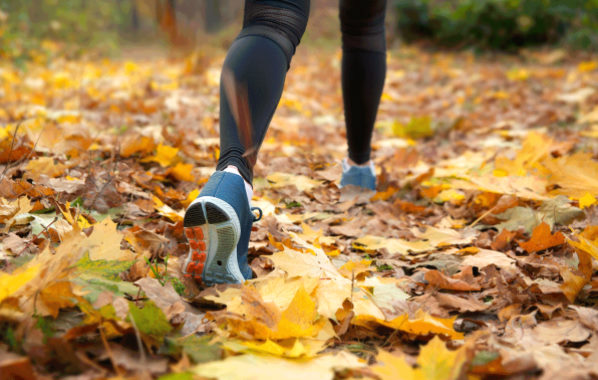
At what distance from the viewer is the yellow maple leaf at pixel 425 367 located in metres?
0.75

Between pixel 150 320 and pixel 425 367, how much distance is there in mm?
466

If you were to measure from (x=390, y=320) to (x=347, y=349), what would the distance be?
0.47 feet

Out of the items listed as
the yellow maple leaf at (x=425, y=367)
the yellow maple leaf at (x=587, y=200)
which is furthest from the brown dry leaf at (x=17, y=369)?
the yellow maple leaf at (x=587, y=200)

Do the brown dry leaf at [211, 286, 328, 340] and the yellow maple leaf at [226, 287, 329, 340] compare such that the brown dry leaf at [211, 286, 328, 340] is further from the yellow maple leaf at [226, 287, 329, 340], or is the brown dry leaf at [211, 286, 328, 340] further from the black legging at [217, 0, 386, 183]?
the black legging at [217, 0, 386, 183]

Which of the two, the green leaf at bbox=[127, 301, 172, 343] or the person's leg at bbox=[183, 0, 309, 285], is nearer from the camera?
the green leaf at bbox=[127, 301, 172, 343]

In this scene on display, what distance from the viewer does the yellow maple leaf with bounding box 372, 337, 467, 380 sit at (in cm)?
75

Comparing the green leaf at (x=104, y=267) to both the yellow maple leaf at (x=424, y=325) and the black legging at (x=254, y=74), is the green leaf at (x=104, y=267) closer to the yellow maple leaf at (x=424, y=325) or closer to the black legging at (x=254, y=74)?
the black legging at (x=254, y=74)

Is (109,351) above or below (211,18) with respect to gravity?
below

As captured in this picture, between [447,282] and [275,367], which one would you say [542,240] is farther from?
[275,367]

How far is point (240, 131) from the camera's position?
45.1 inches

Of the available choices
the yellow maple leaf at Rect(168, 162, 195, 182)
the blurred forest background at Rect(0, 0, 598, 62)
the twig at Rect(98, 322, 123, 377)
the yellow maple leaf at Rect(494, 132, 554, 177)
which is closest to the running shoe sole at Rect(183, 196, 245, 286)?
the twig at Rect(98, 322, 123, 377)

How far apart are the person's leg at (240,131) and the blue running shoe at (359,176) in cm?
83

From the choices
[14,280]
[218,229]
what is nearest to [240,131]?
[218,229]

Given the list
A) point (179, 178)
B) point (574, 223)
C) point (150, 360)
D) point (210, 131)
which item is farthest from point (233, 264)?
point (210, 131)
